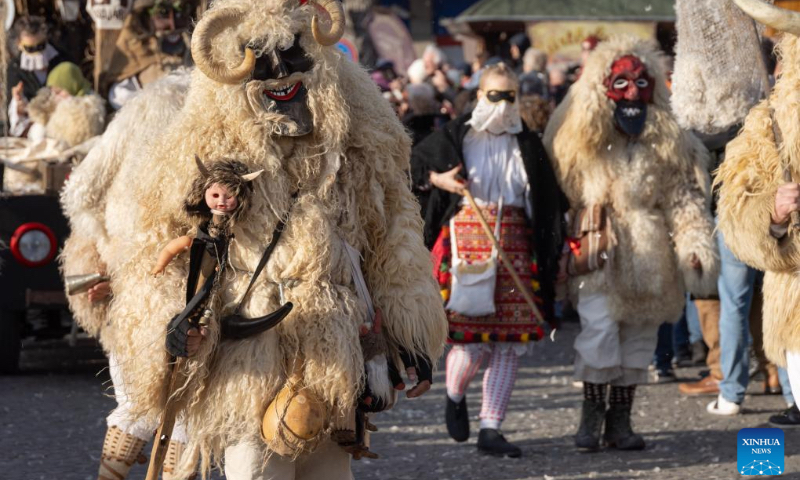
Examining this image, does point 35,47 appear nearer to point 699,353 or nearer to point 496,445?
point 496,445

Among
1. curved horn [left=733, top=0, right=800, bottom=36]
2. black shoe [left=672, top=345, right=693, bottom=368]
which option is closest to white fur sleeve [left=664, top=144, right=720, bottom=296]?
curved horn [left=733, top=0, right=800, bottom=36]

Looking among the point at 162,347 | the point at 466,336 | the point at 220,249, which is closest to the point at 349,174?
the point at 220,249

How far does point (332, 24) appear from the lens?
13.1ft

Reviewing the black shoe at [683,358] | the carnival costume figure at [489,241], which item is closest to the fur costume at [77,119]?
the carnival costume figure at [489,241]

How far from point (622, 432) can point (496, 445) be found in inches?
27.1

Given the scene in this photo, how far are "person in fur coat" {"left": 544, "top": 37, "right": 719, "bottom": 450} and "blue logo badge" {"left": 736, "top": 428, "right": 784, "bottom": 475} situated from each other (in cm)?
81

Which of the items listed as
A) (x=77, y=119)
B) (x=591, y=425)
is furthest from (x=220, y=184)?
(x=77, y=119)

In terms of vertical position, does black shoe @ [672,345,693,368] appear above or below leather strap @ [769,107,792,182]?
below

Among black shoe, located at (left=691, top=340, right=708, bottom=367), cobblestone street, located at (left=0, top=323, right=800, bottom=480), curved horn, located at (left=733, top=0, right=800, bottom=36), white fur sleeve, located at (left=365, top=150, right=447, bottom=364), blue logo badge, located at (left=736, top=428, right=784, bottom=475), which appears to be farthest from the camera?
black shoe, located at (left=691, top=340, right=708, bottom=367)

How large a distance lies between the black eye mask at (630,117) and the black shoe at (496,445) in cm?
171

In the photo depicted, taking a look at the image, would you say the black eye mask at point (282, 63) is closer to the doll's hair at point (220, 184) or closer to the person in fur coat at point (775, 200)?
the doll's hair at point (220, 184)

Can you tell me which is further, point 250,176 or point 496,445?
point 496,445

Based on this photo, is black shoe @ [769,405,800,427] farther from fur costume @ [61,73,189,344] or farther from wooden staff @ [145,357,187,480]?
wooden staff @ [145,357,187,480]

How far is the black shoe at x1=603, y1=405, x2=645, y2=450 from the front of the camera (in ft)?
22.0
